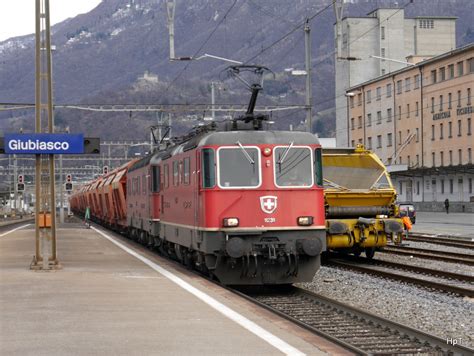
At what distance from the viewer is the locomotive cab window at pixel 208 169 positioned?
52.3ft

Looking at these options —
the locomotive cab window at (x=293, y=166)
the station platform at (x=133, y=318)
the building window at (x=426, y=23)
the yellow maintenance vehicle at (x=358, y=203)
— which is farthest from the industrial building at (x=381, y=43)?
the station platform at (x=133, y=318)

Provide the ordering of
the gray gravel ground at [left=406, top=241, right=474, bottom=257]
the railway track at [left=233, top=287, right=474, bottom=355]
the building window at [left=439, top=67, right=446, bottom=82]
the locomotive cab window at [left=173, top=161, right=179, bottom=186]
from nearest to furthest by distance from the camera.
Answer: the railway track at [left=233, top=287, right=474, bottom=355], the locomotive cab window at [left=173, top=161, right=179, bottom=186], the gray gravel ground at [left=406, top=241, right=474, bottom=257], the building window at [left=439, top=67, right=446, bottom=82]

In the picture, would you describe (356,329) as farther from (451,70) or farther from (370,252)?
(451,70)

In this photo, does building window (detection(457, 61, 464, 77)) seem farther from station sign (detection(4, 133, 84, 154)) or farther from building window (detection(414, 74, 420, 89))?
station sign (detection(4, 133, 84, 154))

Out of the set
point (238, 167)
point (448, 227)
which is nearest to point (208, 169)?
point (238, 167)

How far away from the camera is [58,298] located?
516 inches

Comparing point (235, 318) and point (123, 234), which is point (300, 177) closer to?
point (235, 318)

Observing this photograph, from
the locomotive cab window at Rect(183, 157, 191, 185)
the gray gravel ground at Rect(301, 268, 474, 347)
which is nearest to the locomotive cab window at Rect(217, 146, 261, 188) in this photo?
the locomotive cab window at Rect(183, 157, 191, 185)

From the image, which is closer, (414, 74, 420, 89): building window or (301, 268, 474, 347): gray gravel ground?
(301, 268, 474, 347): gray gravel ground

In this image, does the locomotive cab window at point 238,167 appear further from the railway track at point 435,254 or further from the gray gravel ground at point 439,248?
the gray gravel ground at point 439,248

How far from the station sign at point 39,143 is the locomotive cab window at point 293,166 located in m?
4.79

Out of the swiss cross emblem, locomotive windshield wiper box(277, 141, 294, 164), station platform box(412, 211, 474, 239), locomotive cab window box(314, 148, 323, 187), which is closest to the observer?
the swiss cross emblem

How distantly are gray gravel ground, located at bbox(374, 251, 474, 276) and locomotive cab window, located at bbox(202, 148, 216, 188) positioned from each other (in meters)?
7.20

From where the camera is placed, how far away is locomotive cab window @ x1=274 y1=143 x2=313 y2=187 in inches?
636
